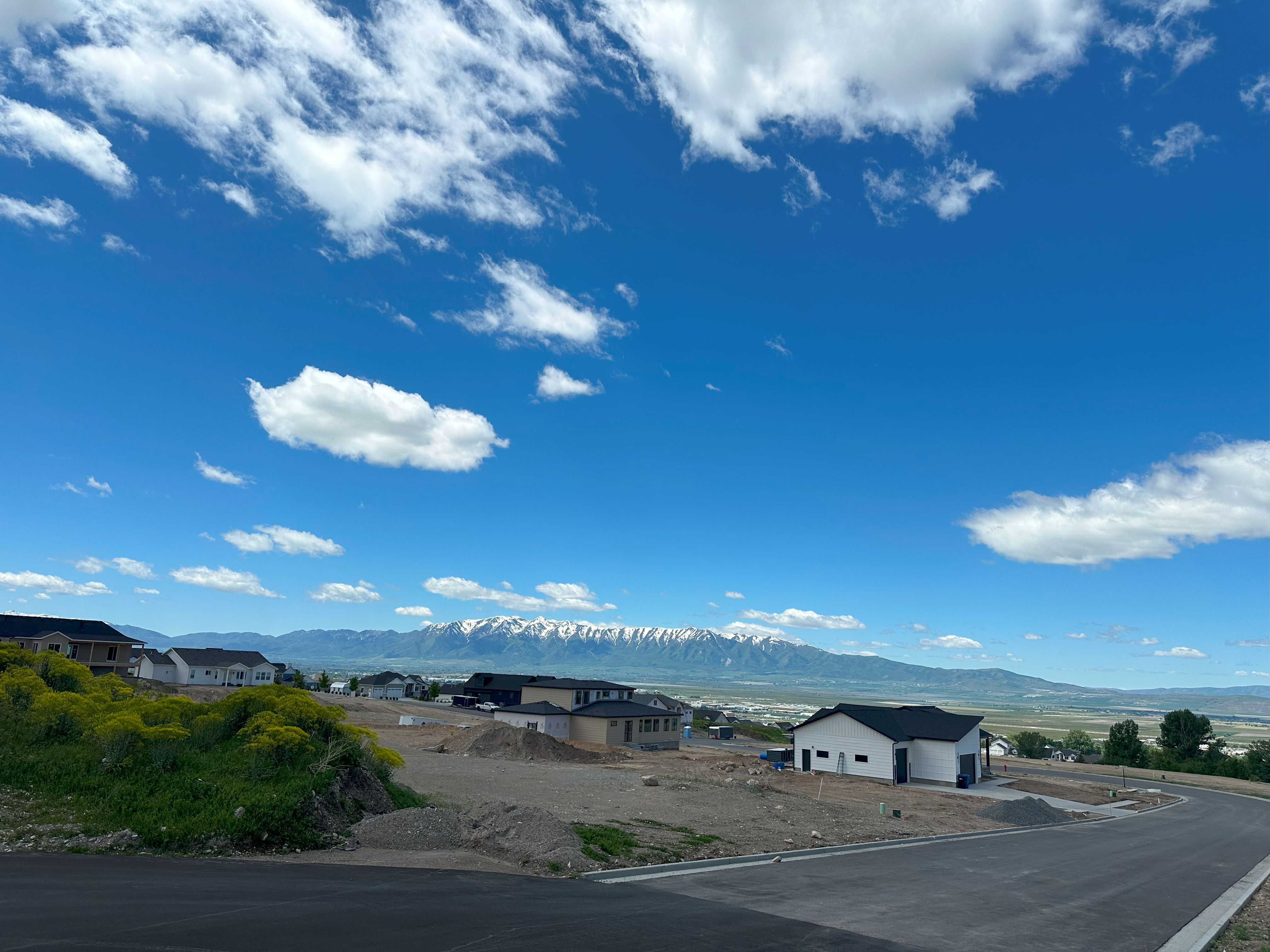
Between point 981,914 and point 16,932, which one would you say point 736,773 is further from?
point 16,932

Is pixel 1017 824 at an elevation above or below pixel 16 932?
below

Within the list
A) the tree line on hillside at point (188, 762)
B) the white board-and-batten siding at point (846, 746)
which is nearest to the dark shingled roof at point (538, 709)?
the white board-and-batten siding at point (846, 746)

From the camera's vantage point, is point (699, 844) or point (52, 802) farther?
point (699, 844)

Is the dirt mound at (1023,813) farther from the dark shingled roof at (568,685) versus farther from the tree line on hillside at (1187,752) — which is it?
the tree line on hillside at (1187,752)

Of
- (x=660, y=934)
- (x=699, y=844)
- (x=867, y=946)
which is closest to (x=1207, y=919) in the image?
(x=867, y=946)

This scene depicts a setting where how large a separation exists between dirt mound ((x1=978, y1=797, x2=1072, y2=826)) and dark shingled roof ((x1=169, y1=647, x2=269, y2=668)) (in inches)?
4137

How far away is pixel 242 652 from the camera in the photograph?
369 ft

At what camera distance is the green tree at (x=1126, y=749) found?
8431 centimetres

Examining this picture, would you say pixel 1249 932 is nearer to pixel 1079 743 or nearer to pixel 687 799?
pixel 687 799

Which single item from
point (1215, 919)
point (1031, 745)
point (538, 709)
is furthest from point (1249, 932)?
point (1031, 745)

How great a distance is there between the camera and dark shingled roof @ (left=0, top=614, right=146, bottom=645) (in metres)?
78.3

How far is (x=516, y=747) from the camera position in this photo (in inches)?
2169

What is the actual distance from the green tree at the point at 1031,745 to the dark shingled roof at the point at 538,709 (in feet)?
230

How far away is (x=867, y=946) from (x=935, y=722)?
45777 millimetres
